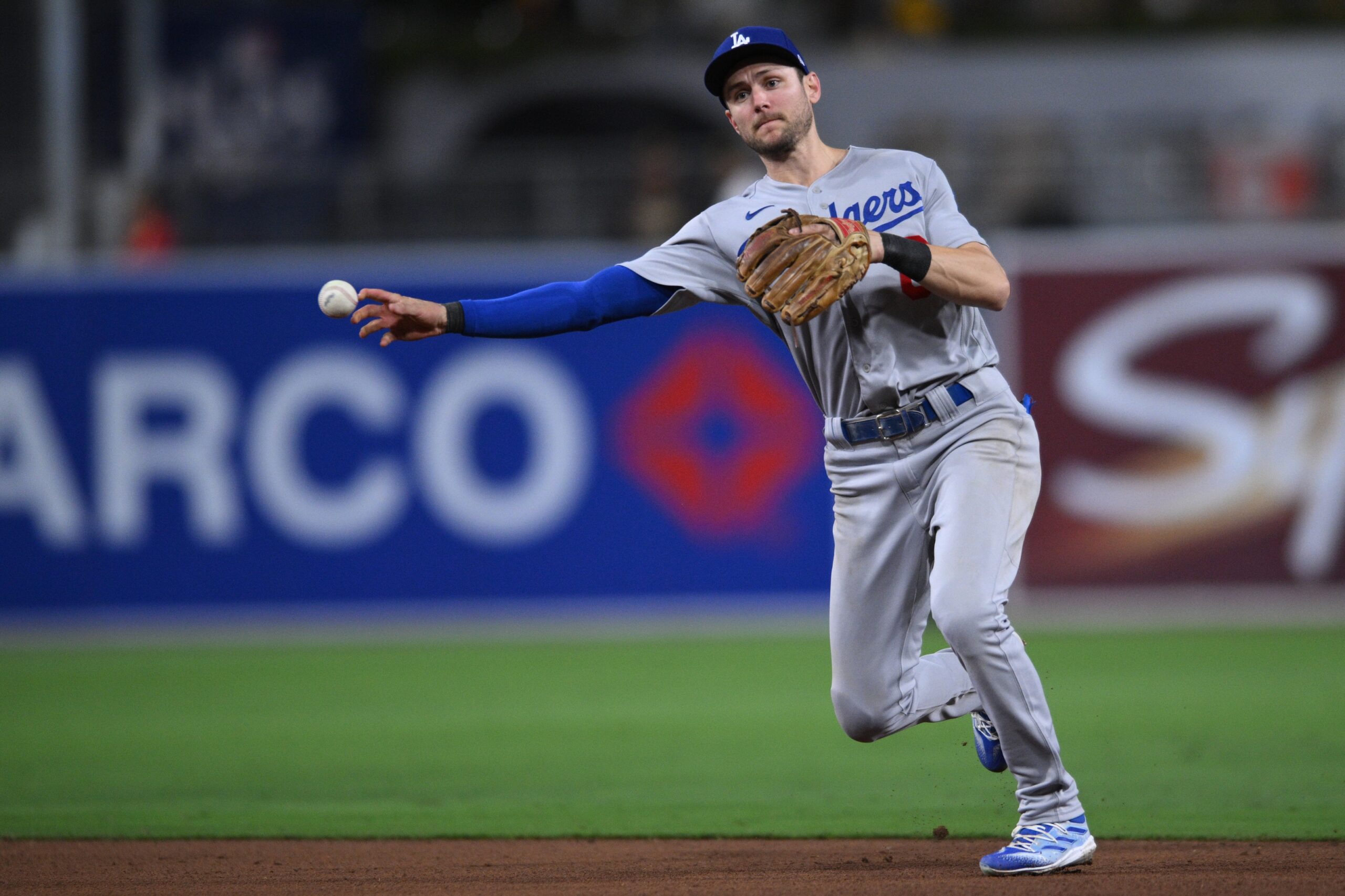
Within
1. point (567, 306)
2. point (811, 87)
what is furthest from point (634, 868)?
point (811, 87)

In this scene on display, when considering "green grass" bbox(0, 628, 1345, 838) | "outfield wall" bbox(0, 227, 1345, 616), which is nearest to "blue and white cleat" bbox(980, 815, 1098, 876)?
"green grass" bbox(0, 628, 1345, 838)

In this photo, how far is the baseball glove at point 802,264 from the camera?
14.5ft

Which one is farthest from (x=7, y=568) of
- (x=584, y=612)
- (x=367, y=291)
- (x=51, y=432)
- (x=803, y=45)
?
(x=803, y=45)

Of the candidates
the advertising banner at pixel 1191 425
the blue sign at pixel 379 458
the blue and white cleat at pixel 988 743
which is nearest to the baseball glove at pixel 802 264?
the blue and white cleat at pixel 988 743

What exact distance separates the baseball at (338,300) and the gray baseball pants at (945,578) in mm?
1443

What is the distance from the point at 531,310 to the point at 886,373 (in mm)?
1080

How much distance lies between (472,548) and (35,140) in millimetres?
6852

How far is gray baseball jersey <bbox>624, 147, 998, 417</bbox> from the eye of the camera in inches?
189

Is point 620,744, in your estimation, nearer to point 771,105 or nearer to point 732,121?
point 732,121

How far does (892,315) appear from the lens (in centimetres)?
479

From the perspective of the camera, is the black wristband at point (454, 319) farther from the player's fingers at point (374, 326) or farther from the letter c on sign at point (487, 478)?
the letter c on sign at point (487, 478)

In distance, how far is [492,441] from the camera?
11.4m

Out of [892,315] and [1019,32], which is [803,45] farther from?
[892,315]

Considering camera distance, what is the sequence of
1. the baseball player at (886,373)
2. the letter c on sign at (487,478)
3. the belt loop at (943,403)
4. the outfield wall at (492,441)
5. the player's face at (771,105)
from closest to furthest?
1. the baseball player at (886,373)
2. the belt loop at (943,403)
3. the player's face at (771,105)
4. the outfield wall at (492,441)
5. the letter c on sign at (487,478)
